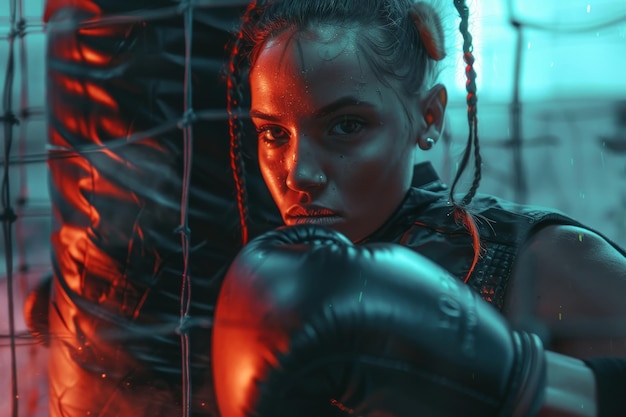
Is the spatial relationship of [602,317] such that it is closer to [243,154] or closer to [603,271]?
[603,271]

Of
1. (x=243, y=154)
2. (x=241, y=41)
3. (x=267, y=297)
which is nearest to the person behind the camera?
(x=267, y=297)

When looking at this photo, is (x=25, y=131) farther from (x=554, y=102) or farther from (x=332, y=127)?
(x=554, y=102)

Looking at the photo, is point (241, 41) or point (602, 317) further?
point (241, 41)

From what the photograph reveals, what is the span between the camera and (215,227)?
1062 mm

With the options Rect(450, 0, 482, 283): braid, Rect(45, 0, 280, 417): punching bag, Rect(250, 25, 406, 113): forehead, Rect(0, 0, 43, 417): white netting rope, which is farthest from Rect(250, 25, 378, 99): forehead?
Rect(0, 0, 43, 417): white netting rope

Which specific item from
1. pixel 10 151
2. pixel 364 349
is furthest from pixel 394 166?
pixel 10 151

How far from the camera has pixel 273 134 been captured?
0.85 m

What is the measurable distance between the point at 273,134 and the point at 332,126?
3.6 inches

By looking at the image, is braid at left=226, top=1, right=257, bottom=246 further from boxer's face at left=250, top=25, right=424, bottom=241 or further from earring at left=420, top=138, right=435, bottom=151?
earring at left=420, top=138, right=435, bottom=151

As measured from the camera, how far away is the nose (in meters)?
0.78

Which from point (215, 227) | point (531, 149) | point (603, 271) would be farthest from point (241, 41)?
point (603, 271)

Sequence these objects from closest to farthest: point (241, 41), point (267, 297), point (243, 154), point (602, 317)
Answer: point (267, 297) → point (602, 317) → point (241, 41) → point (243, 154)

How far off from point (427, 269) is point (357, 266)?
0.23 feet

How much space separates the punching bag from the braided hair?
166 millimetres
